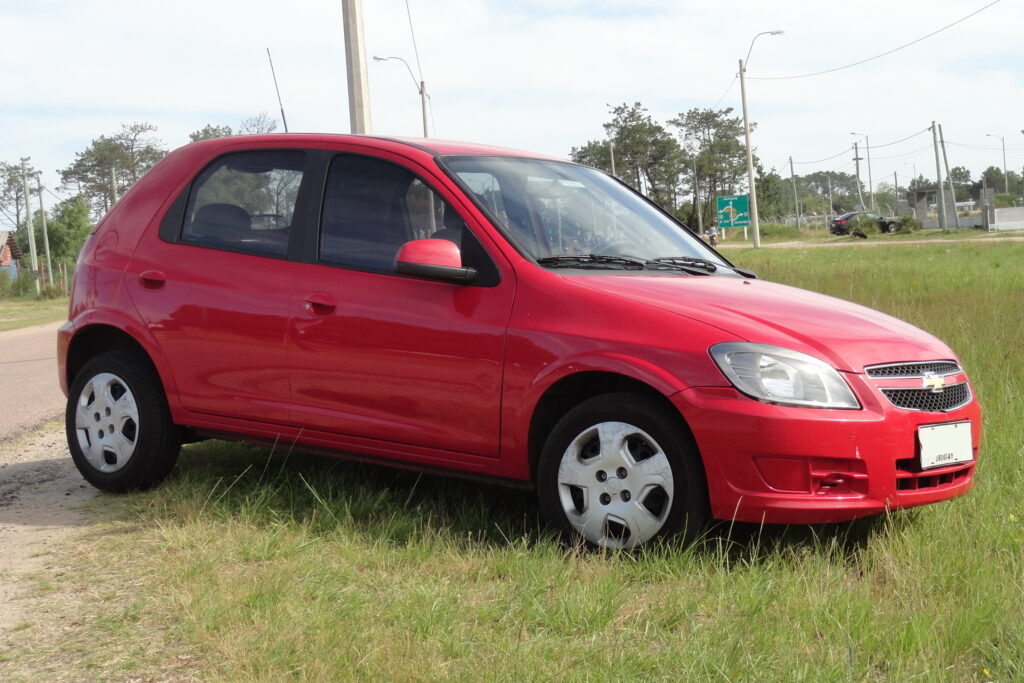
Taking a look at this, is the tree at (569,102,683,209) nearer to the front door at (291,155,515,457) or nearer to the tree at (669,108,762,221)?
the tree at (669,108,762,221)

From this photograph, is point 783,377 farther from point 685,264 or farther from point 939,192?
point 939,192

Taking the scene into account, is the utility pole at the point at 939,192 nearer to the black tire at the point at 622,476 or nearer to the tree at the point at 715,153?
the tree at the point at 715,153

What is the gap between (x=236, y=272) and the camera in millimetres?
5281

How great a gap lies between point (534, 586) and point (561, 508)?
0.50 meters

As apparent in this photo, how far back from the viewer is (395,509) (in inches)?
199

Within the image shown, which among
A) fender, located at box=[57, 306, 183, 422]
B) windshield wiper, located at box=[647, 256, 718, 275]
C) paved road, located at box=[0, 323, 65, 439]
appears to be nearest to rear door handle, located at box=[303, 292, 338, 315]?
fender, located at box=[57, 306, 183, 422]

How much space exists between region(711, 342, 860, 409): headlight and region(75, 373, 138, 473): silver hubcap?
3.01 metres

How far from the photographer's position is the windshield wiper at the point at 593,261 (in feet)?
15.3

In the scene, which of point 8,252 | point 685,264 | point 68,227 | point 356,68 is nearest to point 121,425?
point 685,264

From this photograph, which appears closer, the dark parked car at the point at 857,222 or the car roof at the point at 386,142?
the car roof at the point at 386,142

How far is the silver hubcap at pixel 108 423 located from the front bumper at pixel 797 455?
2.87 m

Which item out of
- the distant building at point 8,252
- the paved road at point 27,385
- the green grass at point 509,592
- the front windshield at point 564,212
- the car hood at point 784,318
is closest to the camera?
the green grass at point 509,592

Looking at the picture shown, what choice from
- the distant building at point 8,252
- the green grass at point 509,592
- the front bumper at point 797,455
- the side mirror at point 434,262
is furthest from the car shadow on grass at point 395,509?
the distant building at point 8,252

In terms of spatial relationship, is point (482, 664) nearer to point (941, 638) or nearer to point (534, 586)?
point (534, 586)
